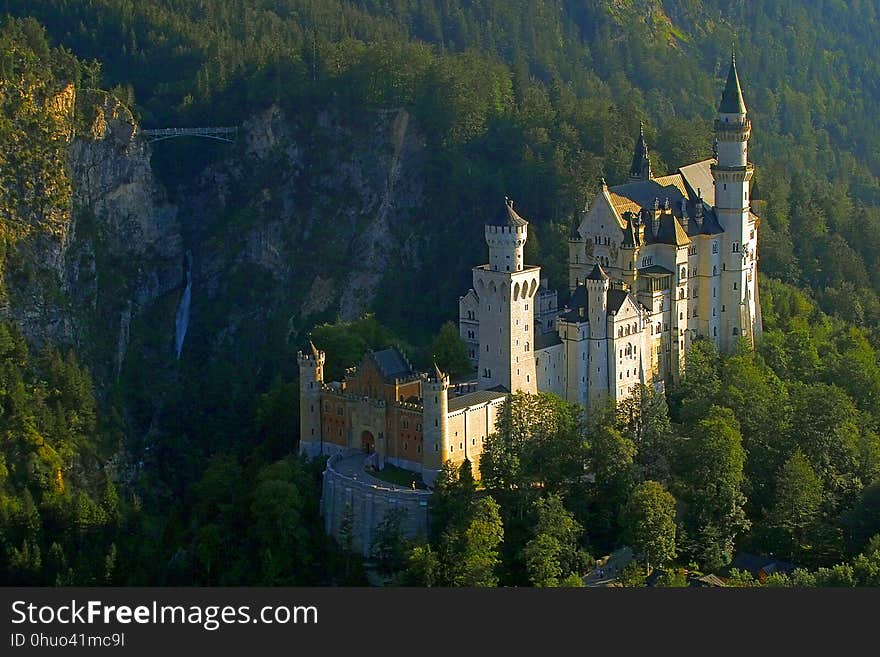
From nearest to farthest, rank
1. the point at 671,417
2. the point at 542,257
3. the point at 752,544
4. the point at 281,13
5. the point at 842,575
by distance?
the point at 842,575 → the point at 752,544 → the point at 671,417 → the point at 542,257 → the point at 281,13

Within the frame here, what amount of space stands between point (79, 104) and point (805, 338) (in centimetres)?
6255

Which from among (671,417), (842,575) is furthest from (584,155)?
(842,575)

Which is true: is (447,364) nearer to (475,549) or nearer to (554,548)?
(475,549)

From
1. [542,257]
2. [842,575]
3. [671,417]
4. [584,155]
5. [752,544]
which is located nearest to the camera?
[842,575]

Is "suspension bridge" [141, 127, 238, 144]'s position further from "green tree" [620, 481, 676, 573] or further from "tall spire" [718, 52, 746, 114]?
"green tree" [620, 481, 676, 573]

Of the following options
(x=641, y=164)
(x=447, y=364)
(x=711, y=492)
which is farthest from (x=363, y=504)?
(x=641, y=164)

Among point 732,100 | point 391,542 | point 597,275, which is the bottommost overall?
point 391,542

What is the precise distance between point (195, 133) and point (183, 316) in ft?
53.0

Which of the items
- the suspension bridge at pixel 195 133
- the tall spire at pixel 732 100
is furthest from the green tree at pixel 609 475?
the suspension bridge at pixel 195 133

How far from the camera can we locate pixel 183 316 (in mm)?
145250

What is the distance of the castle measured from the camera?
302ft

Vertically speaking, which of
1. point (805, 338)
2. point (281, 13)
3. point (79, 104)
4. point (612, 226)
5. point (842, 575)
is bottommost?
point (842, 575)

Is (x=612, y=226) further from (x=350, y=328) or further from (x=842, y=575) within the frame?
(x=842, y=575)

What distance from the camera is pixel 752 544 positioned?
9088 cm
